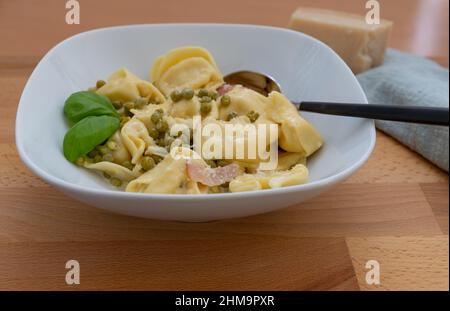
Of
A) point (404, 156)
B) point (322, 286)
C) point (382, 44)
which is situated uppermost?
point (382, 44)

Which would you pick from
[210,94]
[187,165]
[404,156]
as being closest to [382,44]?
[404,156]

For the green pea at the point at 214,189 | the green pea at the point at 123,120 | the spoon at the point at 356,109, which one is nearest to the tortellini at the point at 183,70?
the spoon at the point at 356,109

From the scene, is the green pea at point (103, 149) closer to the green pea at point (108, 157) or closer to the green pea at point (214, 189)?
the green pea at point (108, 157)

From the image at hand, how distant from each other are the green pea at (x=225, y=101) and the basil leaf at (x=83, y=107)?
0.42m

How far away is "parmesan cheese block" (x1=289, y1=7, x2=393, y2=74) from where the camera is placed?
8.66 ft

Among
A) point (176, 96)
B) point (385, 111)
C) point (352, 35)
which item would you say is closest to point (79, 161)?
point (176, 96)

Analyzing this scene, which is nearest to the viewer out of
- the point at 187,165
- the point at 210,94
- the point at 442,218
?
the point at 187,165

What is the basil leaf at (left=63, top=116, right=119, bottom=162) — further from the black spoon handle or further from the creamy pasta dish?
the black spoon handle

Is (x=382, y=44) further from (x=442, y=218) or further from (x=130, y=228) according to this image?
(x=130, y=228)

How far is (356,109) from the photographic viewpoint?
171cm

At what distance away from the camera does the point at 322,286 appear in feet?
4.96

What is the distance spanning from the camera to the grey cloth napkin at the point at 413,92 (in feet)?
6.80

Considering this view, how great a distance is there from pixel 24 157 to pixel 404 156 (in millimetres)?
1456

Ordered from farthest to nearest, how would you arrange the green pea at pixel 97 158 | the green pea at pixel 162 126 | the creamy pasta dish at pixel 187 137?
the green pea at pixel 162 126
the green pea at pixel 97 158
the creamy pasta dish at pixel 187 137
